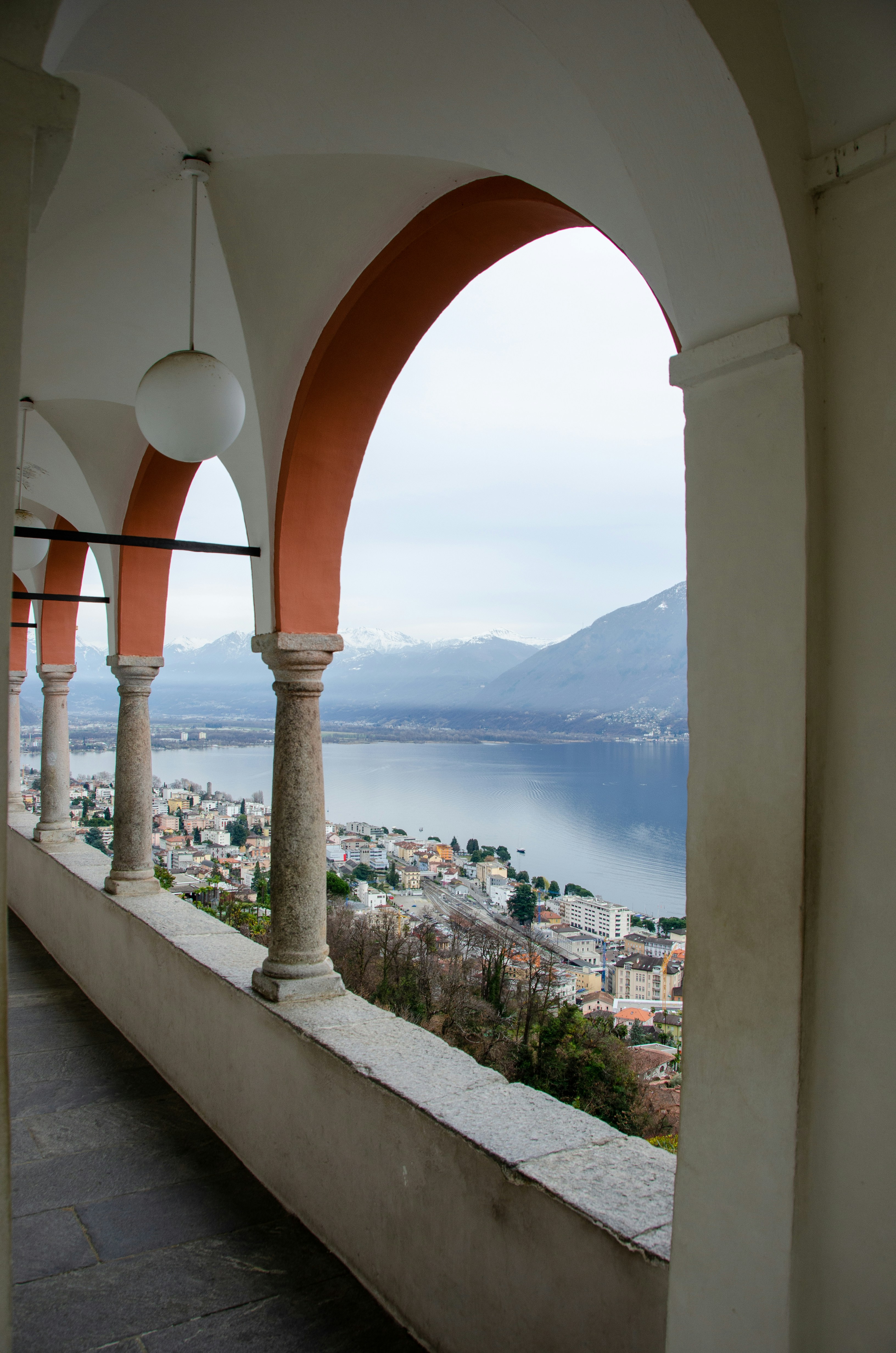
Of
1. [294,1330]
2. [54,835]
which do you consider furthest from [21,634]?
[294,1330]

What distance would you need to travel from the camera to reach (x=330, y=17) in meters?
2.49

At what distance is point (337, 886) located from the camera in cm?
796

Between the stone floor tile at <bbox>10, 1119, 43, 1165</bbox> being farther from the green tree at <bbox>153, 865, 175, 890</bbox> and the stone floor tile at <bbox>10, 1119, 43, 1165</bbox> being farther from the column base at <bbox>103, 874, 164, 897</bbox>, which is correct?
the green tree at <bbox>153, 865, 175, 890</bbox>

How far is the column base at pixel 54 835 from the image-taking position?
8.62 meters

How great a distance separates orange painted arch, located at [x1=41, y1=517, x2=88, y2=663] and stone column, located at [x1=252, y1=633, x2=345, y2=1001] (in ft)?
Answer: 18.2

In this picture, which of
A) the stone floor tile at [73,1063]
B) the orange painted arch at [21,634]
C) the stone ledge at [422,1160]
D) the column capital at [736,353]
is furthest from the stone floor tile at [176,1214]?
the orange painted arch at [21,634]

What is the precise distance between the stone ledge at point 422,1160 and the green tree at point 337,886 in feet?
8.90

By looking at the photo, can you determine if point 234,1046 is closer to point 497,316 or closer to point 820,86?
point 820,86

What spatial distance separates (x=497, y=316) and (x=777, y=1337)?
7149 mm

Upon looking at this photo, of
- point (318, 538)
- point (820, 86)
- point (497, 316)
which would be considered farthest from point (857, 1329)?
point (497, 316)

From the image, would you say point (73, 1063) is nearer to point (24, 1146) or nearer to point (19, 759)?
point (24, 1146)

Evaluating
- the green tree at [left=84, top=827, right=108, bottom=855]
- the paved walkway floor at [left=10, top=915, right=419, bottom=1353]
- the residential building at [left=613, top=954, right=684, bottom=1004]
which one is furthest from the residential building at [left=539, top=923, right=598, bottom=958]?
the green tree at [left=84, top=827, right=108, bottom=855]

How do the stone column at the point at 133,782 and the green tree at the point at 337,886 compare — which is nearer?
the stone column at the point at 133,782

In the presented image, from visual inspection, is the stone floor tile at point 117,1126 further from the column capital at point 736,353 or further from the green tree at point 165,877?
the column capital at point 736,353
